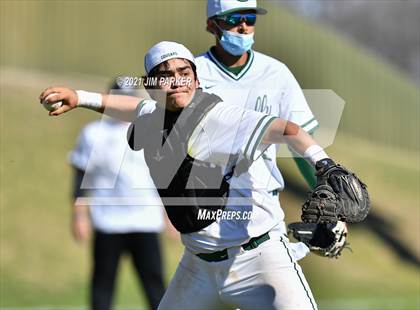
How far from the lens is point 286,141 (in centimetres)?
387

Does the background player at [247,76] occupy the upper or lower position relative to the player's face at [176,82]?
lower

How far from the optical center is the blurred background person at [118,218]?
304 inches

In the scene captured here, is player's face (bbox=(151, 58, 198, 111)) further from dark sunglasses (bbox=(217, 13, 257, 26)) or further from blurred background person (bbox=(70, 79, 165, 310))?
blurred background person (bbox=(70, 79, 165, 310))

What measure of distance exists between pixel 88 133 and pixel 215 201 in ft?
12.6

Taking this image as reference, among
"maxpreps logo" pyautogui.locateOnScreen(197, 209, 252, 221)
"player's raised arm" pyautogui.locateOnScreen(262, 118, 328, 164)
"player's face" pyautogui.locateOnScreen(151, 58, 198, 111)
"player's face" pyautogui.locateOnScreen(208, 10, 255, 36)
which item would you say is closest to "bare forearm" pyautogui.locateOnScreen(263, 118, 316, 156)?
"player's raised arm" pyautogui.locateOnScreen(262, 118, 328, 164)

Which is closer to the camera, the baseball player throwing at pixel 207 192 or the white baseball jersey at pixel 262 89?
the baseball player throwing at pixel 207 192

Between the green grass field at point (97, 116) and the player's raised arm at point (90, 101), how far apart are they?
608 centimetres

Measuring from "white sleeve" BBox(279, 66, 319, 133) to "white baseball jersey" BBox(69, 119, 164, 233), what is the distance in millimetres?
2874

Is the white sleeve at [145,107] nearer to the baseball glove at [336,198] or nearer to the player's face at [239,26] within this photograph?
the player's face at [239,26]

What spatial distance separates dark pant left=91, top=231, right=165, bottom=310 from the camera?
7.70 meters

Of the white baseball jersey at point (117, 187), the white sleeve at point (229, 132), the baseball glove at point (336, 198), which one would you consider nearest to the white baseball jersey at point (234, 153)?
the white sleeve at point (229, 132)

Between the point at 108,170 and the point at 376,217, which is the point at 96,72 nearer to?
the point at 376,217

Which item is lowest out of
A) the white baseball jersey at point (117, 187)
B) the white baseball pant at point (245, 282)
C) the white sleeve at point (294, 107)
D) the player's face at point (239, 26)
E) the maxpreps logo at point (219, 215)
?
the white baseball jersey at point (117, 187)

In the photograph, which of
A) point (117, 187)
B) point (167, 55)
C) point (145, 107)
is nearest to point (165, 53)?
point (167, 55)
